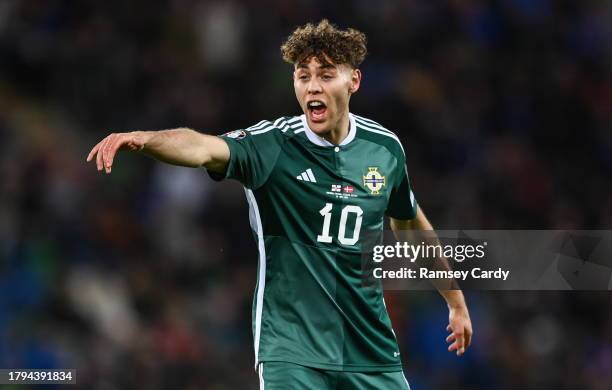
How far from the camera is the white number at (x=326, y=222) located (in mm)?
5270

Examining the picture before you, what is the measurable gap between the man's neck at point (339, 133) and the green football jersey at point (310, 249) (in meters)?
0.03

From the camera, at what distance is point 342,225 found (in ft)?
17.5

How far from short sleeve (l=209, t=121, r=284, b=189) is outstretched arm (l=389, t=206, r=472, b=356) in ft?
3.26

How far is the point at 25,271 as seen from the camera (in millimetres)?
9367

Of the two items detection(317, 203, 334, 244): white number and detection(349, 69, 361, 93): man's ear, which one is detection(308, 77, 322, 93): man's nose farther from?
detection(317, 203, 334, 244): white number

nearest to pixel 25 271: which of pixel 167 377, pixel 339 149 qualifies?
pixel 167 377

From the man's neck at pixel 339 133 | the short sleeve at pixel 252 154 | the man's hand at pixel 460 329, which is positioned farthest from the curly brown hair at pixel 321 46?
the man's hand at pixel 460 329

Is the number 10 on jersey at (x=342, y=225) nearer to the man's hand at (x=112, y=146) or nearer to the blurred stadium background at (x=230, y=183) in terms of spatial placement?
the man's hand at (x=112, y=146)

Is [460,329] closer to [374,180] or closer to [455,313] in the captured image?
[455,313]

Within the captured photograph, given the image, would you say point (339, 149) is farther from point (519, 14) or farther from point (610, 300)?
point (519, 14)

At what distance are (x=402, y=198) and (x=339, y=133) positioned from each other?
560 millimetres

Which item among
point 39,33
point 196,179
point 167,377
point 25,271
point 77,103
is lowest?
point 167,377

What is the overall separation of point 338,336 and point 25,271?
482 cm

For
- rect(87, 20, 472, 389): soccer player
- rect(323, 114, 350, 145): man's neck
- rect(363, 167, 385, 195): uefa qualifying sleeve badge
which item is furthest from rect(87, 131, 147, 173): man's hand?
rect(363, 167, 385, 195): uefa qualifying sleeve badge
